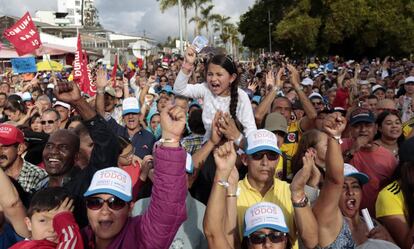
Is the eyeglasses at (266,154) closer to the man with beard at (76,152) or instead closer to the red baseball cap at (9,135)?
the man with beard at (76,152)

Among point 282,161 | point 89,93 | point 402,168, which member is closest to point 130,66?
point 89,93

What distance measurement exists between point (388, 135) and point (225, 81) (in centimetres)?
173

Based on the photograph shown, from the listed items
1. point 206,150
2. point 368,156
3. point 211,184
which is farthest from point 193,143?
point 368,156

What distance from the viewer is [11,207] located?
9.93 ft

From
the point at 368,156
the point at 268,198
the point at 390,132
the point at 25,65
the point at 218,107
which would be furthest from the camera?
the point at 25,65

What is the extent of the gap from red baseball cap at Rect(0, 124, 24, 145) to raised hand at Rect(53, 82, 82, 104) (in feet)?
2.69

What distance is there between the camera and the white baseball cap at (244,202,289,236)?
8.50ft

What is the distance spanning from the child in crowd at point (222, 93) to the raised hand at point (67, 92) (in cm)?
123

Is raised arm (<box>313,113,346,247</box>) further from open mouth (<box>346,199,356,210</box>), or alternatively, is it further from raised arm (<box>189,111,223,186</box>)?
raised arm (<box>189,111,223,186</box>)

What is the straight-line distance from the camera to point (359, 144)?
432cm

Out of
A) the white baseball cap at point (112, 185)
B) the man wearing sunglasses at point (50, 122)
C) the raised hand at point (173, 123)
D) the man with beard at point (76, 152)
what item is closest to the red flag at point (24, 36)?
the man wearing sunglasses at point (50, 122)

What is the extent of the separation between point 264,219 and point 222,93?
6.07ft

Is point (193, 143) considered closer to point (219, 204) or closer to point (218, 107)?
point (218, 107)

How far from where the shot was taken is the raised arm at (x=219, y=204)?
261cm
